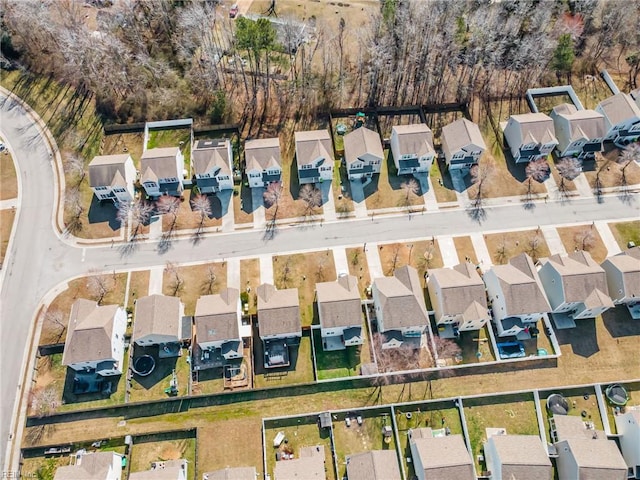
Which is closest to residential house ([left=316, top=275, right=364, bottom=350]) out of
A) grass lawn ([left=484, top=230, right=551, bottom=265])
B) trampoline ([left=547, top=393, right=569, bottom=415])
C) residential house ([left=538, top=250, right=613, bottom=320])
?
grass lawn ([left=484, top=230, right=551, bottom=265])

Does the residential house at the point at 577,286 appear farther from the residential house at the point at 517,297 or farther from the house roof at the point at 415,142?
the house roof at the point at 415,142

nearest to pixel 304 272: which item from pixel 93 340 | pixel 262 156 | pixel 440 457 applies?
pixel 262 156

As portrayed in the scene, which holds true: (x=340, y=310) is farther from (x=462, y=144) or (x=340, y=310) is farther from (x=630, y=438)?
(x=630, y=438)

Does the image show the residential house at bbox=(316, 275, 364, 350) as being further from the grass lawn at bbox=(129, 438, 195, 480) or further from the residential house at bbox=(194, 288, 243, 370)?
the grass lawn at bbox=(129, 438, 195, 480)

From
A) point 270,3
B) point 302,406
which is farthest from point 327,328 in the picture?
point 270,3

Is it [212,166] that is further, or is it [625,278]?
[212,166]

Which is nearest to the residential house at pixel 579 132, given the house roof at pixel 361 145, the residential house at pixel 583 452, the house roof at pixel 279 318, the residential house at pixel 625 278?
the residential house at pixel 625 278
